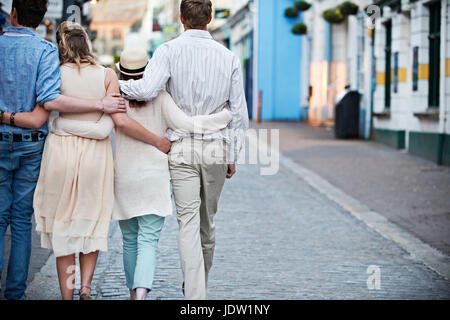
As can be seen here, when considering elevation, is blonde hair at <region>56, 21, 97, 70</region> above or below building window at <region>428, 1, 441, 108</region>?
below

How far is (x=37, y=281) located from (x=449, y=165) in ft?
34.7

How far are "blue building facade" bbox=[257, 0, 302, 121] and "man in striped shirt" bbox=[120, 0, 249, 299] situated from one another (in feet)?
93.3

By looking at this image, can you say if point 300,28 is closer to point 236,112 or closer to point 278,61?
point 278,61

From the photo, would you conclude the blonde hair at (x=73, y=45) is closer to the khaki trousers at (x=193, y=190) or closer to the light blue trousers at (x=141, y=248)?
the khaki trousers at (x=193, y=190)

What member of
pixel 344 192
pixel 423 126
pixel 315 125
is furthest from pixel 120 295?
pixel 315 125

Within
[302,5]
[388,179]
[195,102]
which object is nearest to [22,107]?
[195,102]

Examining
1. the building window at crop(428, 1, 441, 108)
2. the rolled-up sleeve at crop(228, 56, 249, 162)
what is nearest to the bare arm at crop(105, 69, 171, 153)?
the rolled-up sleeve at crop(228, 56, 249, 162)

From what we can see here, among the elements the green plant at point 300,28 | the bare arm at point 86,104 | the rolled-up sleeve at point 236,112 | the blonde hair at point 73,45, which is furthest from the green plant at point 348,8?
the bare arm at point 86,104

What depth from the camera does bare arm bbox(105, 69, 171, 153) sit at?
15.4 ft

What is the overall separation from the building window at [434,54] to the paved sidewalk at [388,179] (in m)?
1.26

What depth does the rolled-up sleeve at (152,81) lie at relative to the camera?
4.60m

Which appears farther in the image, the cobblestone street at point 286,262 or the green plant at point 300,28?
the green plant at point 300,28

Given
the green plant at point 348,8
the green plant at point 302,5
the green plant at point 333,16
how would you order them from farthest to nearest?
the green plant at point 302,5
the green plant at point 333,16
the green plant at point 348,8

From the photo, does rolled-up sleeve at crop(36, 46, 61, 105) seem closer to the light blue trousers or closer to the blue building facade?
the light blue trousers
